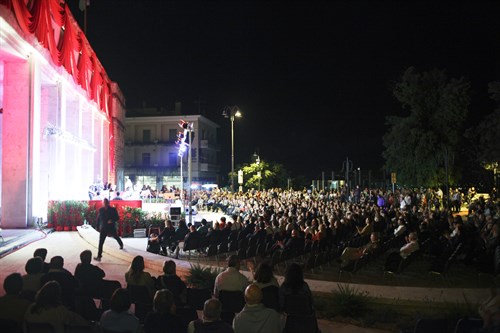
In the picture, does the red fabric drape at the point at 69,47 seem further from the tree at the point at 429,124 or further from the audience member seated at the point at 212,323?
the tree at the point at 429,124

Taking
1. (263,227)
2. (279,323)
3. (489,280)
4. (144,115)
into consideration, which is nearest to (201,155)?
(144,115)

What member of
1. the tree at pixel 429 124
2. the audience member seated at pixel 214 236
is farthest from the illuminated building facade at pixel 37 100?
the tree at pixel 429 124

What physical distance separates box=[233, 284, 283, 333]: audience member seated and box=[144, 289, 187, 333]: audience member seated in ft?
2.03

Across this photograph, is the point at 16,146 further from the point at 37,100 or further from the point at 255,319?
the point at 255,319

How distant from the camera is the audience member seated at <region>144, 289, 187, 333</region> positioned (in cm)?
437

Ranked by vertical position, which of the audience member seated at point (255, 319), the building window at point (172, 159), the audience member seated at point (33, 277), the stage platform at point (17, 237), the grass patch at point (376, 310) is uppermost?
the building window at point (172, 159)

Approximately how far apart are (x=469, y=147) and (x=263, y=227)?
85.6 ft

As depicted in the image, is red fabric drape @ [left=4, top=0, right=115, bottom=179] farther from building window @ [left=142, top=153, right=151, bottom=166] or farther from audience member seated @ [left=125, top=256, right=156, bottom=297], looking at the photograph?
building window @ [left=142, top=153, right=151, bottom=166]

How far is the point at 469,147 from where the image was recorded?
1335 inches

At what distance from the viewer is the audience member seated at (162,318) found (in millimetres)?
4367

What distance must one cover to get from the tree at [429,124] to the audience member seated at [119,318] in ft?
104

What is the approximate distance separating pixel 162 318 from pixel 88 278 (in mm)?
2439

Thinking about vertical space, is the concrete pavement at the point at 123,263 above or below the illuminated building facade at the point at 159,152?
below

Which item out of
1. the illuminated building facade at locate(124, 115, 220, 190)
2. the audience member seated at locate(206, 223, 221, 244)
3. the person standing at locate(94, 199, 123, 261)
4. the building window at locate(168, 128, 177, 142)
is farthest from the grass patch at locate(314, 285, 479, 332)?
the building window at locate(168, 128, 177, 142)
